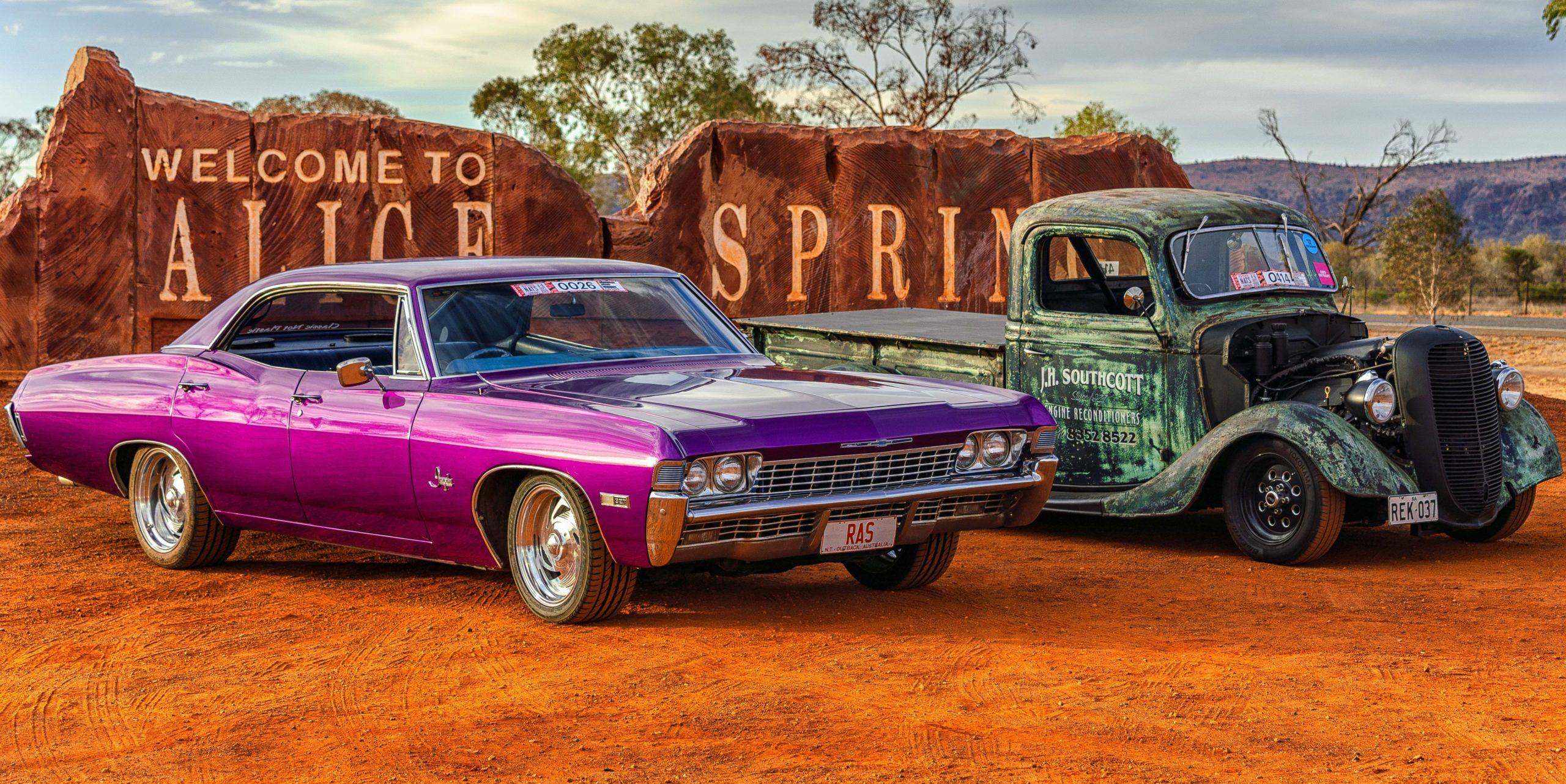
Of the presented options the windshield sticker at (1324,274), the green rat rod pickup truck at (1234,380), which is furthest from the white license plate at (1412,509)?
the windshield sticker at (1324,274)

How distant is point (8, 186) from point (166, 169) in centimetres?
3557

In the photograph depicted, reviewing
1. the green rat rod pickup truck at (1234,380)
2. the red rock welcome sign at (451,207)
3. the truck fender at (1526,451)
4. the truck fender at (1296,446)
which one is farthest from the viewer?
the red rock welcome sign at (451,207)

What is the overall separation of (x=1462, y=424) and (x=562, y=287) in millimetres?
4368

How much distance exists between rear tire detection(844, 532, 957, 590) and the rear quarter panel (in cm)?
315

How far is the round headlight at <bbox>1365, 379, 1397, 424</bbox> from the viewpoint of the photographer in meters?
8.16

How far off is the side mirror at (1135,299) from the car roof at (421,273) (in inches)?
95.8

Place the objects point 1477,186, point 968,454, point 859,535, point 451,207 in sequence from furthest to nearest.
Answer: point 1477,186, point 451,207, point 968,454, point 859,535

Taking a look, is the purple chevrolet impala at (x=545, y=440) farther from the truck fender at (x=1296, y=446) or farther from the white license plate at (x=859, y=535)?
the truck fender at (x=1296, y=446)

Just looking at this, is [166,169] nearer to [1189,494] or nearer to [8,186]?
[1189,494]

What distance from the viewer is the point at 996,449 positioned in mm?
6680

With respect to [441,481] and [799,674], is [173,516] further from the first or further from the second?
[799,674]

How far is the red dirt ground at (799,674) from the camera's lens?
4.84 metres

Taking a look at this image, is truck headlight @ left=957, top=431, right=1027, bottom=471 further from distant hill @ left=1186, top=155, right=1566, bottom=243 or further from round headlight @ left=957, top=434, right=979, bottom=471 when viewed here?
distant hill @ left=1186, top=155, right=1566, bottom=243

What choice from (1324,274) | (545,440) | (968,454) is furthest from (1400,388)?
(545,440)
